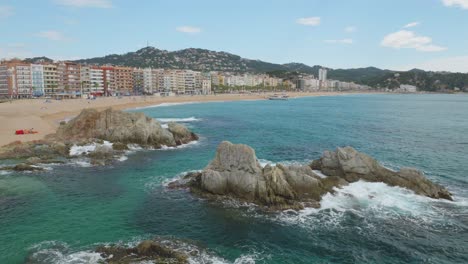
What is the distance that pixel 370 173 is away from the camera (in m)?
28.7

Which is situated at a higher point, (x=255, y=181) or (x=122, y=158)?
(x=255, y=181)

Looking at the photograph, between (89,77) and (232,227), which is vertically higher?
(89,77)

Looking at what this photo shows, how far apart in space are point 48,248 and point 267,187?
44.6 ft

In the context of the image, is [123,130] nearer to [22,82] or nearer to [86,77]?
[22,82]

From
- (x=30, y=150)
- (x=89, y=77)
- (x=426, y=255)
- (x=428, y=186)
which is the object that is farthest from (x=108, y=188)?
(x=89, y=77)

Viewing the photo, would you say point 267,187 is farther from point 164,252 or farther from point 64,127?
point 64,127

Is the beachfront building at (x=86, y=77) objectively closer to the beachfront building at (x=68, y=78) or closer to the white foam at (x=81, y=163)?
the beachfront building at (x=68, y=78)

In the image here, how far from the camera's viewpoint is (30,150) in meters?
38.9

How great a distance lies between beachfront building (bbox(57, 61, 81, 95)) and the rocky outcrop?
441 ft

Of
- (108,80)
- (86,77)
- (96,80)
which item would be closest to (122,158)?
(86,77)

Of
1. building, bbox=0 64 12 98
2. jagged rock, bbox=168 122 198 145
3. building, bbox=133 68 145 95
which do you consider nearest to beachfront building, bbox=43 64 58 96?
building, bbox=0 64 12 98

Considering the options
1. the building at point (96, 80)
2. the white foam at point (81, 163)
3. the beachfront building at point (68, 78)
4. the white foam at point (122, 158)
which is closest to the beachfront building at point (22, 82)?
the beachfront building at point (68, 78)

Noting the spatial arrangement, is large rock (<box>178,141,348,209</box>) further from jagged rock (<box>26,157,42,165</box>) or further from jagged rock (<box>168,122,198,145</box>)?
jagged rock (<box>168,122,198,145</box>)

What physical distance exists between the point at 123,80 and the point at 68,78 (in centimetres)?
3065
